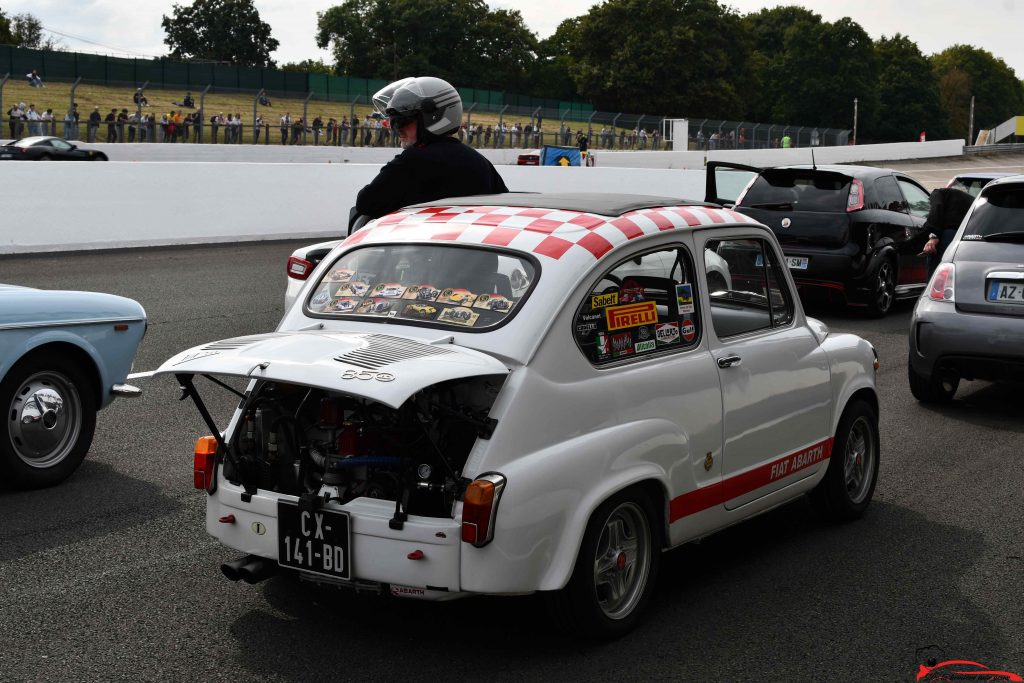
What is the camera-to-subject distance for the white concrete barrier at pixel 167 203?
1873 cm

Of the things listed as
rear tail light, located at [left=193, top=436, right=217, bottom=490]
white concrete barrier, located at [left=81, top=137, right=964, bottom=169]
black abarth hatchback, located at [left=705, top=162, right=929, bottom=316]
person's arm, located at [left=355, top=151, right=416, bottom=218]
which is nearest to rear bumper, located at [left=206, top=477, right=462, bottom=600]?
rear tail light, located at [left=193, top=436, right=217, bottom=490]

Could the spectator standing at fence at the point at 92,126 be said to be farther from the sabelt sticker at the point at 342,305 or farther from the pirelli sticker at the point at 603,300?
the pirelli sticker at the point at 603,300

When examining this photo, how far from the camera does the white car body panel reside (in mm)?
3990

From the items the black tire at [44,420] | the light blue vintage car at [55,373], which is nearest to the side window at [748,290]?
the light blue vintage car at [55,373]

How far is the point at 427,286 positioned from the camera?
4766mm

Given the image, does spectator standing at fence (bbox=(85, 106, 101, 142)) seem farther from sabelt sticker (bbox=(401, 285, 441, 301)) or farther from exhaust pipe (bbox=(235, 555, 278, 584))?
exhaust pipe (bbox=(235, 555, 278, 584))

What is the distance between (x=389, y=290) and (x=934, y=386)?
5.67m

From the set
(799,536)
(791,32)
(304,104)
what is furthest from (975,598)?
(791,32)

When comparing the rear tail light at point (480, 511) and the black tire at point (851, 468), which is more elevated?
the rear tail light at point (480, 511)

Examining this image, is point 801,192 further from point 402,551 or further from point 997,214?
point 402,551

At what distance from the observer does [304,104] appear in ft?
158

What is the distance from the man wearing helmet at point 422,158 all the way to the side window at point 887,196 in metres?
8.53

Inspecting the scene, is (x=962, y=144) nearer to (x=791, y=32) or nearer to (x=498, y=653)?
(x=791, y=32)

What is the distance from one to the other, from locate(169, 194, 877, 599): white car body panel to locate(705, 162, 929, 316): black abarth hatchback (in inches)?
330
